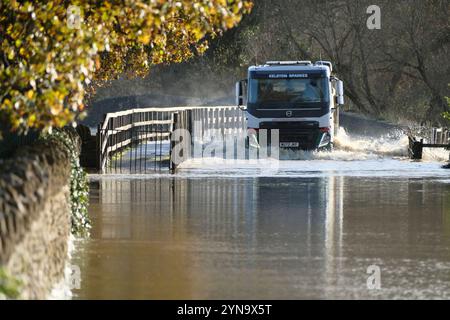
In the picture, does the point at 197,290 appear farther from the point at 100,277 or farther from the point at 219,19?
the point at 219,19

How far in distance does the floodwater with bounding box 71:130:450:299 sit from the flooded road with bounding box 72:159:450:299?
16 mm

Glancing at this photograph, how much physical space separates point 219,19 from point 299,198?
920 cm

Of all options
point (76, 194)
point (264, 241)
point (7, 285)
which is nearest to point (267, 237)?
point (264, 241)

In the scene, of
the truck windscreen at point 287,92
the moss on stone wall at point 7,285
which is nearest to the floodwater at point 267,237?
the moss on stone wall at point 7,285

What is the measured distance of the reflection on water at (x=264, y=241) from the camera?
1298 centimetres

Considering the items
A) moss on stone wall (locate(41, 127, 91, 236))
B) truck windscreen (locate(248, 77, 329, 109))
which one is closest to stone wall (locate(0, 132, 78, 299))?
moss on stone wall (locate(41, 127, 91, 236))

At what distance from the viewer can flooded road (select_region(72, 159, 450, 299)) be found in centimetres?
1299

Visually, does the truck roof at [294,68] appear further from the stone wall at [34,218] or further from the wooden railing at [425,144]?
the stone wall at [34,218]

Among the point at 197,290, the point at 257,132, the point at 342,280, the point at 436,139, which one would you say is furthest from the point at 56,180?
the point at 436,139

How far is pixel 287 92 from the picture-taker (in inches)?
1475

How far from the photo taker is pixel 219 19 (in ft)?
48.9

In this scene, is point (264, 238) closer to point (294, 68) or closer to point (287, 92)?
point (287, 92)

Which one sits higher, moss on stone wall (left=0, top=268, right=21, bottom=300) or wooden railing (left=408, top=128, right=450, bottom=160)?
wooden railing (left=408, top=128, right=450, bottom=160)

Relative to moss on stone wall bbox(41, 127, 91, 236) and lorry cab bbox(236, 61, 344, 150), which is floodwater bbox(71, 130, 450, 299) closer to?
moss on stone wall bbox(41, 127, 91, 236)
